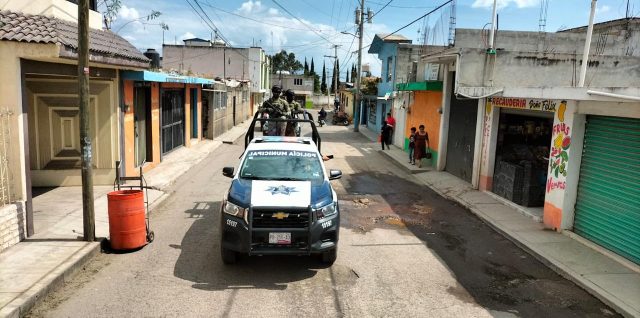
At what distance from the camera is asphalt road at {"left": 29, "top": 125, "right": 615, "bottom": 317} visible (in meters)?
5.82

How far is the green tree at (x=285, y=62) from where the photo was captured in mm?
106812

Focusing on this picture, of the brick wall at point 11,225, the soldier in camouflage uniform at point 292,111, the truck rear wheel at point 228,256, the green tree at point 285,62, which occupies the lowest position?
the truck rear wheel at point 228,256

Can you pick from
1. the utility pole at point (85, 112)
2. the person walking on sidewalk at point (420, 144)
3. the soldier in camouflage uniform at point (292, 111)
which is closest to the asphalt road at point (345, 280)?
the utility pole at point (85, 112)

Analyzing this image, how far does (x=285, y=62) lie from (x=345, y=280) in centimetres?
10577

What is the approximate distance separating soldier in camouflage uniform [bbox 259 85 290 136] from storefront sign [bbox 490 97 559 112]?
19.3 ft

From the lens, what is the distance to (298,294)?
623cm

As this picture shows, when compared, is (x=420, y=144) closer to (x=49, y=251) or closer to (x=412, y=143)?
(x=412, y=143)

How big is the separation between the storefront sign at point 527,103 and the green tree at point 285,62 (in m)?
96.3

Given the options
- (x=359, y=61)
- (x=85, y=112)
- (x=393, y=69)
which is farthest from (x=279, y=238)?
(x=359, y=61)

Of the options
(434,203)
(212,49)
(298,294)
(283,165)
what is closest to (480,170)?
(434,203)

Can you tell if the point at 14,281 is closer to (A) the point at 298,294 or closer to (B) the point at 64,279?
(B) the point at 64,279

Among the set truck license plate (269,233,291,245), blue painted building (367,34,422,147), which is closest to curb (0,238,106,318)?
truck license plate (269,233,291,245)

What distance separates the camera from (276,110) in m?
13.2

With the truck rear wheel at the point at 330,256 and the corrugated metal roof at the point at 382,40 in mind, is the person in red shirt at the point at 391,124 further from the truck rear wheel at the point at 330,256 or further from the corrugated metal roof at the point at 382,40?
the truck rear wheel at the point at 330,256
